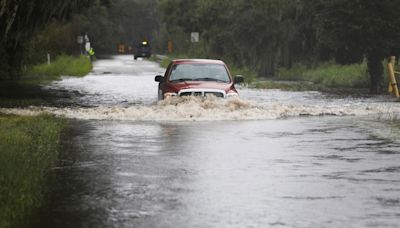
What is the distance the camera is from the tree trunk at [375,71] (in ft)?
124

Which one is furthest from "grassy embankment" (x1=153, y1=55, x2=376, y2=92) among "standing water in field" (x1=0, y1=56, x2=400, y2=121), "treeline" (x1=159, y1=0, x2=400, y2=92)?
"standing water in field" (x1=0, y1=56, x2=400, y2=121)

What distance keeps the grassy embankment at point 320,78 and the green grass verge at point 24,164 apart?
79.9 ft

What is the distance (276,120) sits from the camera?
68.8 feet

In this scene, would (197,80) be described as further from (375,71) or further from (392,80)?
(375,71)

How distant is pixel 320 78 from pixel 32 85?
807 inches

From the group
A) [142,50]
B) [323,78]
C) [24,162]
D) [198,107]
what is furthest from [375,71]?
[142,50]

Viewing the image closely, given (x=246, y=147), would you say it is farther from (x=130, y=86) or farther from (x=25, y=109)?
(x=130, y=86)

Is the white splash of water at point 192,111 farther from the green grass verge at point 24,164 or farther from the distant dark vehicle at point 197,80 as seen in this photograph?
the green grass verge at point 24,164

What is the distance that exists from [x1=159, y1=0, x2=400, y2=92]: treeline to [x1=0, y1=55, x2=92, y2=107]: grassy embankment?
13.9m

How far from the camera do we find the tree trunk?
3788cm

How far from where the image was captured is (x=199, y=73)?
22109mm

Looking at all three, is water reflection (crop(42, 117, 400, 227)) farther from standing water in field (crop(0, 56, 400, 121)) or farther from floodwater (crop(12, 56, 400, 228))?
standing water in field (crop(0, 56, 400, 121))

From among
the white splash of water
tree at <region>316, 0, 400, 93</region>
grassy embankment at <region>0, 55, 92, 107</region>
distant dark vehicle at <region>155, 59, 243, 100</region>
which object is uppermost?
tree at <region>316, 0, 400, 93</region>

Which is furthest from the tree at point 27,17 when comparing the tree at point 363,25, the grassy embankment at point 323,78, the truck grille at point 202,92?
the grassy embankment at point 323,78
